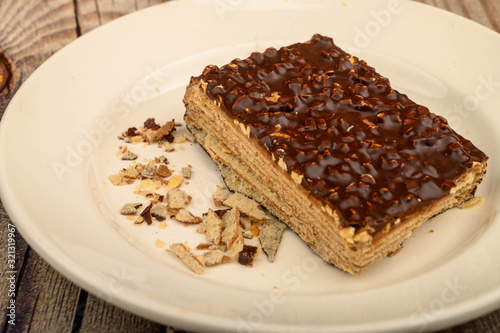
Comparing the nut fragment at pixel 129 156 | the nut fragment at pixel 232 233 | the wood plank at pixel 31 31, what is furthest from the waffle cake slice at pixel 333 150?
the wood plank at pixel 31 31

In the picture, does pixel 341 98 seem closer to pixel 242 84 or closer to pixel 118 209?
pixel 242 84

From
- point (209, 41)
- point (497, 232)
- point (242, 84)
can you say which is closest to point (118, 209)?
point (242, 84)

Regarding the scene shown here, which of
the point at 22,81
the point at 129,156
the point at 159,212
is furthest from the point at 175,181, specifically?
the point at 22,81

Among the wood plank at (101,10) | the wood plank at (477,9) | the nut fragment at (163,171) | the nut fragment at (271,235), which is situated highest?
the wood plank at (477,9)

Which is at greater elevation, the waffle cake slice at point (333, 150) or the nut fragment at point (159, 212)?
the waffle cake slice at point (333, 150)

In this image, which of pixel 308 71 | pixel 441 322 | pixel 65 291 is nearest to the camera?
pixel 441 322

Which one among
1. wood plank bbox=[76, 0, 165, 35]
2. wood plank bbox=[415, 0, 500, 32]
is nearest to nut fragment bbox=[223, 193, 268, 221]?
wood plank bbox=[76, 0, 165, 35]

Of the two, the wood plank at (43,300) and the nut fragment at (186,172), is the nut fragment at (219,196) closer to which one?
the nut fragment at (186,172)
